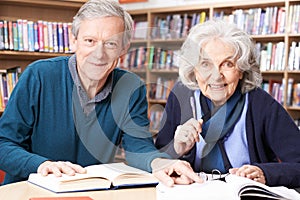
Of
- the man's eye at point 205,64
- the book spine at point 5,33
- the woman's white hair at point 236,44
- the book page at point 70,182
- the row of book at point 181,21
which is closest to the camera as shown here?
the book page at point 70,182

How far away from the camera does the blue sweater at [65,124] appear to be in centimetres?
153

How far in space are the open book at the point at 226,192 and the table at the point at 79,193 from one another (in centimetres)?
8

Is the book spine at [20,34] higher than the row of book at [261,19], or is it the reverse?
the row of book at [261,19]

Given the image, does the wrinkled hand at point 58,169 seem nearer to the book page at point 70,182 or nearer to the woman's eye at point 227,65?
the book page at point 70,182

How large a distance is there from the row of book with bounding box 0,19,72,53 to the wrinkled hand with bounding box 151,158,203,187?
7.66 feet

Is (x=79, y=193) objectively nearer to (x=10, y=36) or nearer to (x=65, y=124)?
(x=65, y=124)

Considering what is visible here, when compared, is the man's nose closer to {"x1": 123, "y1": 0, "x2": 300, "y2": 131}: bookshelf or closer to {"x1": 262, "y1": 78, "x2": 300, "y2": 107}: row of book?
{"x1": 123, "y1": 0, "x2": 300, "y2": 131}: bookshelf

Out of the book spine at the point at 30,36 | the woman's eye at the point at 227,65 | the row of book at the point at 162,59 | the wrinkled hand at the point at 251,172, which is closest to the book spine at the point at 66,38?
the book spine at the point at 30,36

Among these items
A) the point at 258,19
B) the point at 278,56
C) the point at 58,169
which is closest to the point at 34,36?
the point at 258,19

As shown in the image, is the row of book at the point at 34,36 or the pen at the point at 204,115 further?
the row of book at the point at 34,36

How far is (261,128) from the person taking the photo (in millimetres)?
1680

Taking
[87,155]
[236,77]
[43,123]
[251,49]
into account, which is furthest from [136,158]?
[251,49]

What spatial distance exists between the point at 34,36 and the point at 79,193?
2.54m

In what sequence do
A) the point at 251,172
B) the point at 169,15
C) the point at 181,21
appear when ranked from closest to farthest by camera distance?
the point at 251,172
the point at 181,21
the point at 169,15
